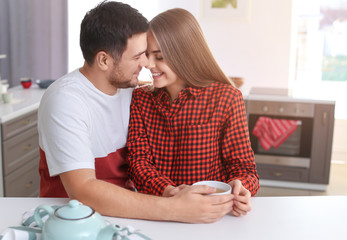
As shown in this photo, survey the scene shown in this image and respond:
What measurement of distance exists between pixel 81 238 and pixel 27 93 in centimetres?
278

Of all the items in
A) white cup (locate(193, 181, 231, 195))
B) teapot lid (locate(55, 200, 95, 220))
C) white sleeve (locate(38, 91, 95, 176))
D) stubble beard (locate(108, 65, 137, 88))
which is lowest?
white cup (locate(193, 181, 231, 195))

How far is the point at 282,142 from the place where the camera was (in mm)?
3740

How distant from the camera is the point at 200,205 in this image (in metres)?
1.24

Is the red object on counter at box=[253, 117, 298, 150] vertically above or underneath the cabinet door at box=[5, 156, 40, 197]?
above

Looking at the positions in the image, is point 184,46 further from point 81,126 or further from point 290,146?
point 290,146

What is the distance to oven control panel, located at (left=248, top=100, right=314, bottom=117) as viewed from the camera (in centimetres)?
368

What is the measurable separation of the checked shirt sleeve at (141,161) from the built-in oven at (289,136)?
221cm

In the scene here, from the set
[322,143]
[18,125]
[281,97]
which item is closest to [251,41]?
[281,97]

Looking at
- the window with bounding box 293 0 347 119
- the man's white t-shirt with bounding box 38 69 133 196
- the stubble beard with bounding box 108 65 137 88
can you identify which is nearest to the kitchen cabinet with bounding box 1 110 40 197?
the man's white t-shirt with bounding box 38 69 133 196

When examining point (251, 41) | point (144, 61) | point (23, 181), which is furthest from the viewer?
point (251, 41)

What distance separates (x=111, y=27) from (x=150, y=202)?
2.03ft

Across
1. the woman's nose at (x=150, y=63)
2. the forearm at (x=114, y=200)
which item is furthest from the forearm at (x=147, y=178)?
the woman's nose at (x=150, y=63)

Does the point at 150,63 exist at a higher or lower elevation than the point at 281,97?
higher

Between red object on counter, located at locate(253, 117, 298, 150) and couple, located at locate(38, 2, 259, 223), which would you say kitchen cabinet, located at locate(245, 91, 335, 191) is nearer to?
red object on counter, located at locate(253, 117, 298, 150)
